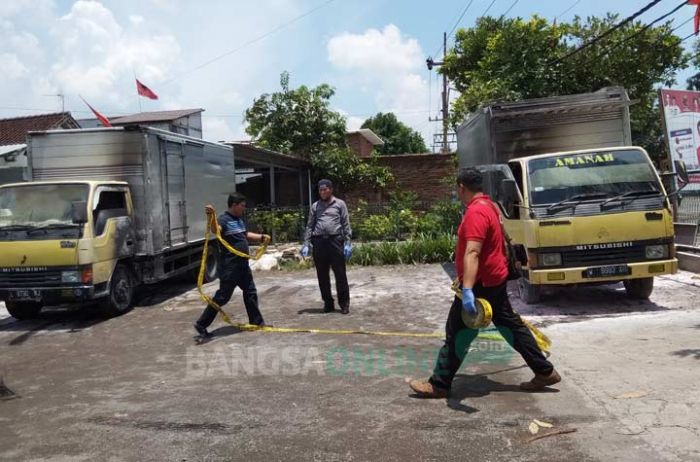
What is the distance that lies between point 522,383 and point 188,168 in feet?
26.5

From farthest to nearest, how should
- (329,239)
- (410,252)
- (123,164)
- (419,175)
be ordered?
1. (419,175)
2. (410,252)
3. (123,164)
4. (329,239)

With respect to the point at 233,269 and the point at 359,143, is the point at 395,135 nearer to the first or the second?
the point at 359,143

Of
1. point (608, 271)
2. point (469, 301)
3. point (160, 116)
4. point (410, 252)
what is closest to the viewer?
point (469, 301)

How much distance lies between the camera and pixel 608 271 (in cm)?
783

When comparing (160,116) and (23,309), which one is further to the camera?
(160,116)

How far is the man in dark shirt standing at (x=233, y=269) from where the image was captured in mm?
7452

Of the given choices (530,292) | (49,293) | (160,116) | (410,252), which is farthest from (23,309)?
(160,116)

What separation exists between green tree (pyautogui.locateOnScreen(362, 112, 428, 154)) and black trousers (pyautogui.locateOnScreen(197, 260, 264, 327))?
48094 millimetres

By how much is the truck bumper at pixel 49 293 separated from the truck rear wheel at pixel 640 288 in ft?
24.4

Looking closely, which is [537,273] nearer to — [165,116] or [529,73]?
[529,73]

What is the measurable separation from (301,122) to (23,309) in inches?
570

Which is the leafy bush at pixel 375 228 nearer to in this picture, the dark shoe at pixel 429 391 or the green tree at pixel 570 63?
the green tree at pixel 570 63

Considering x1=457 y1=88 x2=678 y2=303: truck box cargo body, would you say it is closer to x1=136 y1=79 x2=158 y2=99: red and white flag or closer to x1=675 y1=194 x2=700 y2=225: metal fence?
x1=675 y1=194 x2=700 y2=225: metal fence

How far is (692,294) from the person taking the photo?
8.80 metres
